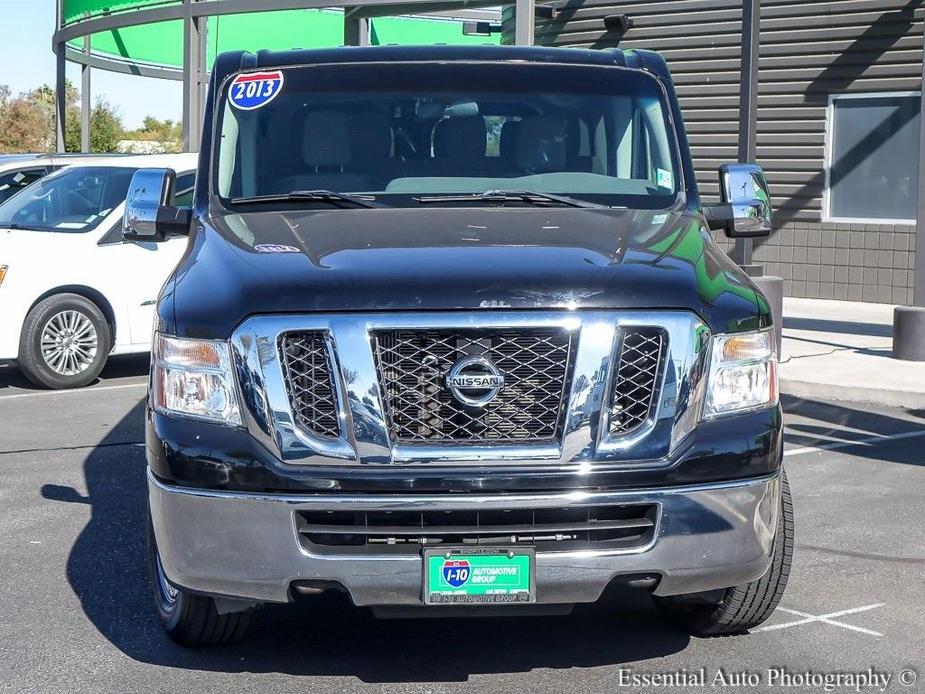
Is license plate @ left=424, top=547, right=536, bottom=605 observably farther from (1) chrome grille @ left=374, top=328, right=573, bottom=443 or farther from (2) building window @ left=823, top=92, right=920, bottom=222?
(2) building window @ left=823, top=92, right=920, bottom=222

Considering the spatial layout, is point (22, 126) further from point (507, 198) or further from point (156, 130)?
point (507, 198)

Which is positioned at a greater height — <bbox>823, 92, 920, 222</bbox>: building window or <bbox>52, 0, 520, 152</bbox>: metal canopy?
<bbox>52, 0, 520, 152</bbox>: metal canopy

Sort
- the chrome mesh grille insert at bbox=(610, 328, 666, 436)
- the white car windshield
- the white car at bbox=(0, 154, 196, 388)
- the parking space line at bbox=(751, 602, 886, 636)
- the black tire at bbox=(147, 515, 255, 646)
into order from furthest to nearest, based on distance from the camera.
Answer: the white car windshield < the white car at bbox=(0, 154, 196, 388) < the parking space line at bbox=(751, 602, 886, 636) < the black tire at bbox=(147, 515, 255, 646) < the chrome mesh grille insert at bbox=(610, 328, 666, 436)

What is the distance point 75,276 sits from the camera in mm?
10734

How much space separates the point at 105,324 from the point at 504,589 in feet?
25.2

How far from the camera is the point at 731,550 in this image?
4105 mm

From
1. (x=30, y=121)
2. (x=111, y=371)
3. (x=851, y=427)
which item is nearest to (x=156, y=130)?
(x=30, y=121)

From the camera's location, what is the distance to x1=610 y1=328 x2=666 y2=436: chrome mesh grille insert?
405cm

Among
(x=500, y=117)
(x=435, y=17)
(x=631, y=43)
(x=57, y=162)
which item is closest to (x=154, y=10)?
(x=435, y=17)

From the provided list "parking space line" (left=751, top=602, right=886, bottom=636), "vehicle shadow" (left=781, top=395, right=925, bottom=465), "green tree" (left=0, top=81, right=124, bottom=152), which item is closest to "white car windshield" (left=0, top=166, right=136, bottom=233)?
"vehicle shadow" (left=781, top=395, right=925, bottom=465)

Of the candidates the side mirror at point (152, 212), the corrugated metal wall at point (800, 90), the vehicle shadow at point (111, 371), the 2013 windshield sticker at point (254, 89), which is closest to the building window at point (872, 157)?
the corrugated metal wall at point (800, 90)

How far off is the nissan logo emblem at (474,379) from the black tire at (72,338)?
7.37 metres

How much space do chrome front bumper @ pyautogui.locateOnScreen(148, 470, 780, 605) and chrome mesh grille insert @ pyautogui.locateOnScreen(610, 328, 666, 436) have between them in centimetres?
22

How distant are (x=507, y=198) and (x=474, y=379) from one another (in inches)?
53.2
